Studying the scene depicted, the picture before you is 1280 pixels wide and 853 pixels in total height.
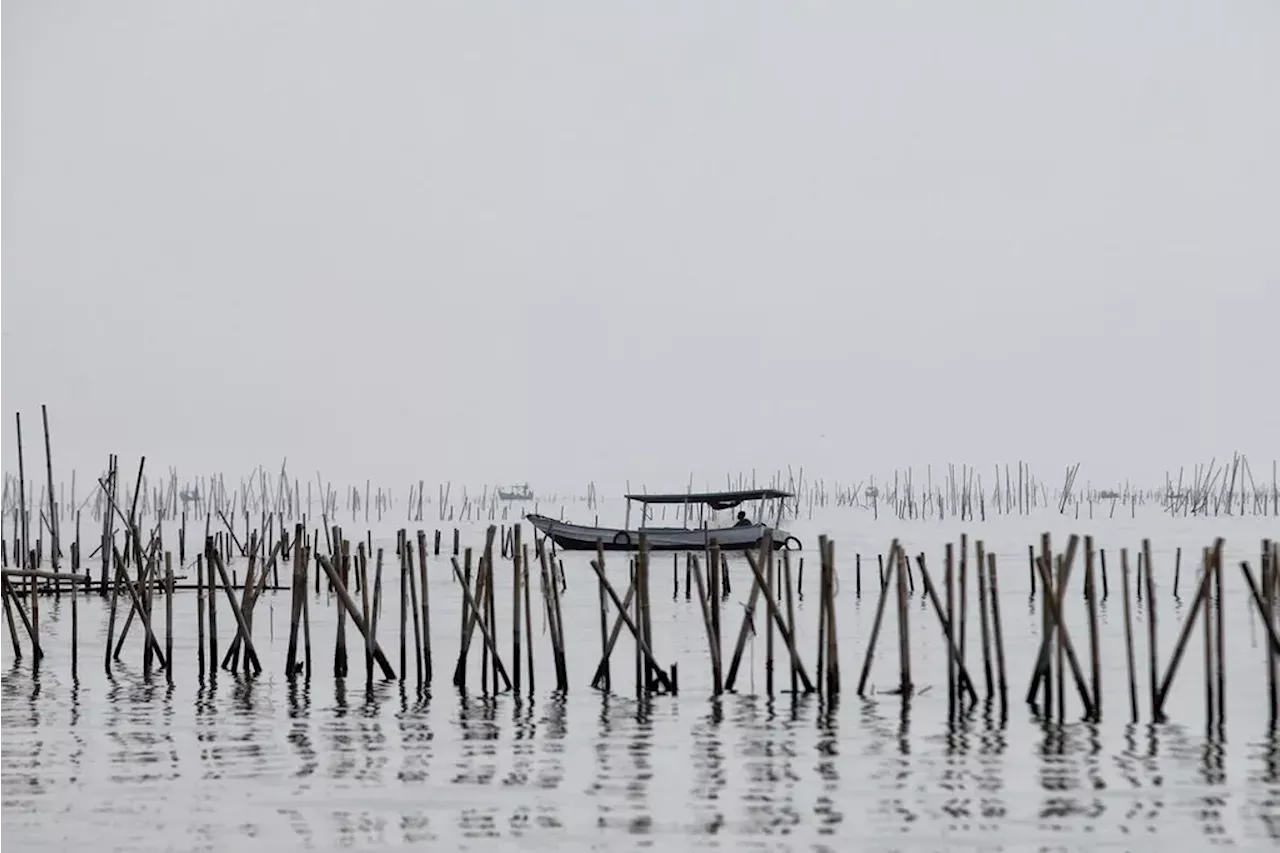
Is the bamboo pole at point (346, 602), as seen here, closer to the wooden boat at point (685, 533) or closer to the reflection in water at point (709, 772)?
the reflection in water at point (709, 772)

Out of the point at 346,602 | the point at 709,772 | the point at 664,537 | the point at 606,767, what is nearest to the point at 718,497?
the point at 664,537

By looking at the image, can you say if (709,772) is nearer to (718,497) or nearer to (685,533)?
(718,497)

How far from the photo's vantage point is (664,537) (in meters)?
41.2

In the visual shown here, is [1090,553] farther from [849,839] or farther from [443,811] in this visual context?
[443,811]

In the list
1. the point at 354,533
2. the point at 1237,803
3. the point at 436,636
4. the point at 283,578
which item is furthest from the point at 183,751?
the point at 354,533

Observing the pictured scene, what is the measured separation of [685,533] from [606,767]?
28.9m

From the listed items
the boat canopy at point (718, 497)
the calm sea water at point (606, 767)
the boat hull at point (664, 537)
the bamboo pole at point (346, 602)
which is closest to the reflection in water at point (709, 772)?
the calm sea water at point (606, 767)

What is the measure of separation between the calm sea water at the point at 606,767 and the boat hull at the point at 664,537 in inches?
772

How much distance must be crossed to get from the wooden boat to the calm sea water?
17.8 metres

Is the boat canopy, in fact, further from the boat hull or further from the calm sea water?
the calm sea water

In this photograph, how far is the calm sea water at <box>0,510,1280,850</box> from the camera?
9516mm

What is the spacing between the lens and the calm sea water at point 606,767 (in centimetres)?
952

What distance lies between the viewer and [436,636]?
2341 cm

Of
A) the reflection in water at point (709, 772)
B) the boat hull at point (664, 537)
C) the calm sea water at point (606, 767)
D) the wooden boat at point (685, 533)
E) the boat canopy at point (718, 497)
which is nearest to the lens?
the calm sea water at point (606, 767)
